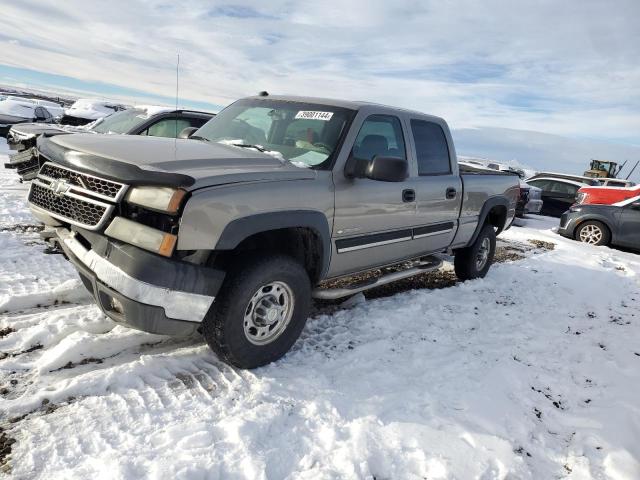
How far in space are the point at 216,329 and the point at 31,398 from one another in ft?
3.45

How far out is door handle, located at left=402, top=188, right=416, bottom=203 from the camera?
164 inches

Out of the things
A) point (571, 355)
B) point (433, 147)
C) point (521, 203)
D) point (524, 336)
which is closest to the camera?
point (571, 355)

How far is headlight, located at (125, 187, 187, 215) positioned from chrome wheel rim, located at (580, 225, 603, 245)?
1010cm

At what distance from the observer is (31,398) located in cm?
258

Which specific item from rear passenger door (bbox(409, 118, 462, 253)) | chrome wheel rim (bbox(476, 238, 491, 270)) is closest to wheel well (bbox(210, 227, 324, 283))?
rear passenger door (bbox(409, 118, 462, 253))

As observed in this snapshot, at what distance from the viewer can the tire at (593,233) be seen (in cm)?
998

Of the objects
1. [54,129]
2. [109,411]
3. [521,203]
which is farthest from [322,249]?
[521,203]

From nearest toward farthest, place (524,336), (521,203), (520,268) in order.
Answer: (524,336) → (520,268) → (521,203)

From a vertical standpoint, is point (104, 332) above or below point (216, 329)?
below

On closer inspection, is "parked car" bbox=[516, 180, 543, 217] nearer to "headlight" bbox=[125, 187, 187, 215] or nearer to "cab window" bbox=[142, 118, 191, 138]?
"cab window" bbox=[142, 118, 191, 138]

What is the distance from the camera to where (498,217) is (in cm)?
632

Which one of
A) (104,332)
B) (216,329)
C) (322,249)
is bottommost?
(104,332)

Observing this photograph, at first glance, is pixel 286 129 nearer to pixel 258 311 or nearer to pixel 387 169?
pixel 387 169

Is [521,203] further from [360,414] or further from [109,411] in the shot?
[109,411]
